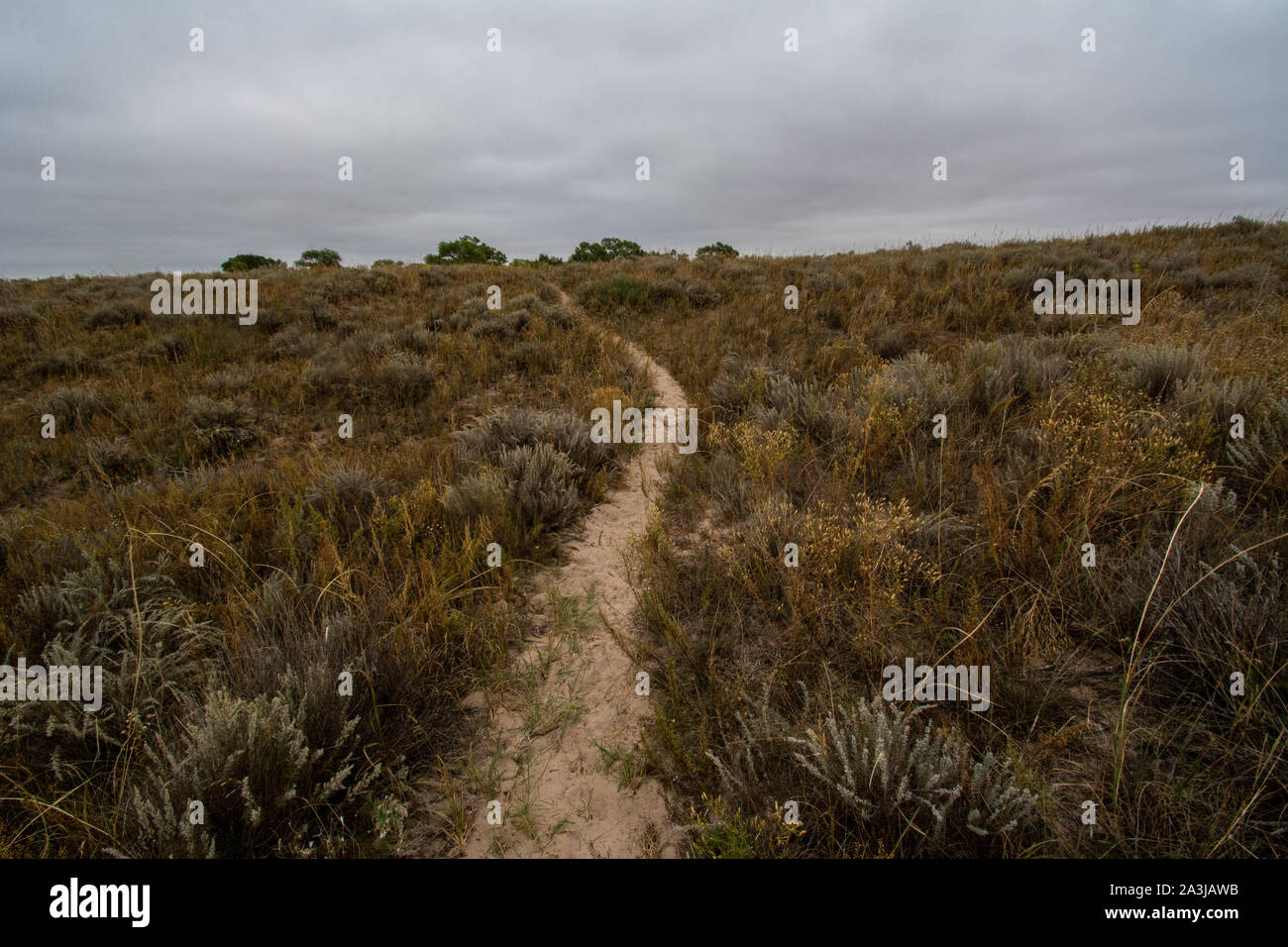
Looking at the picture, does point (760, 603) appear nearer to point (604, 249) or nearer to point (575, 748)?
point (575, 748)

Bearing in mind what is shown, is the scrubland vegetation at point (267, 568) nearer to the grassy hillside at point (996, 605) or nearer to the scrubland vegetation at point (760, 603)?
the scrubland vegetation at point (760, 603)

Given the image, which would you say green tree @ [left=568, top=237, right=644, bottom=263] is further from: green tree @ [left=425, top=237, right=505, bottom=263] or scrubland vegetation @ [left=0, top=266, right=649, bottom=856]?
scrubland vegetation @ [left=0, top=266, right=649, bottom=856]

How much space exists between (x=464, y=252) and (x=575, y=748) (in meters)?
34.7

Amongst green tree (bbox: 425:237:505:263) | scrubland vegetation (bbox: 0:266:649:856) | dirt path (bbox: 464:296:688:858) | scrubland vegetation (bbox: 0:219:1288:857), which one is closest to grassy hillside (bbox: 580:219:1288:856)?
scrubland vegetation (bbox: 0:219:1288:857)

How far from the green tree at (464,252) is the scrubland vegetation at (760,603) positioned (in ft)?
91.1

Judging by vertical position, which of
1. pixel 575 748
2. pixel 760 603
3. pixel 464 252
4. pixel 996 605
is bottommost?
pixel 575 748

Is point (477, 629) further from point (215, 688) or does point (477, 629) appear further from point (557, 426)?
point (557, 426)

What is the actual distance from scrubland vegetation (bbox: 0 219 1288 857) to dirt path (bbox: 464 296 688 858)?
17 centimetres

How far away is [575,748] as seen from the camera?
244 centimetres

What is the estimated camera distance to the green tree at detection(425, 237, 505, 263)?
31469mm

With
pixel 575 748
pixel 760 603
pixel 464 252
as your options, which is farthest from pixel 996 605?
pixel 464 252

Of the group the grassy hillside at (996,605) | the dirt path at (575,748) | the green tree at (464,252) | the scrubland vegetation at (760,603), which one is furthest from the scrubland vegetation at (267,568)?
the green tree at (464,252)

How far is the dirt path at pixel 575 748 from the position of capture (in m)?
2.03

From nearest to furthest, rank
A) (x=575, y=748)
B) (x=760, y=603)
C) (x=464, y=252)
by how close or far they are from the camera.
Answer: (x=575, y=748)
(x=760, y=603)
(x=464, y=252)
